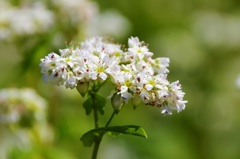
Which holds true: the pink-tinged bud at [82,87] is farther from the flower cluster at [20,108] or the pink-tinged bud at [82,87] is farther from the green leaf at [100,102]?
the flower cluster at [20,108]

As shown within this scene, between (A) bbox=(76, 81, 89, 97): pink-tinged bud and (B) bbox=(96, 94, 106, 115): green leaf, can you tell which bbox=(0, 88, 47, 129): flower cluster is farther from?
(A) bbox=(76, 81, 89, 97): pink-tinged bud

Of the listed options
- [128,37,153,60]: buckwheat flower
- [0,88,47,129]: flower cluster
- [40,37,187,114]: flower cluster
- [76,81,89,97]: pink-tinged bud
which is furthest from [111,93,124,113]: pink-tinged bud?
[0,88,47,129]: flower cluster

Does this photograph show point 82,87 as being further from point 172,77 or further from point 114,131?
point 172,77

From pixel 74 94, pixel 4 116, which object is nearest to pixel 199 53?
pixel 74 94

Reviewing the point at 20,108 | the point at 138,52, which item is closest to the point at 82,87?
the point at 138,52

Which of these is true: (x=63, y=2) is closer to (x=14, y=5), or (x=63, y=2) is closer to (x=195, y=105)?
(x=14, y=5)
